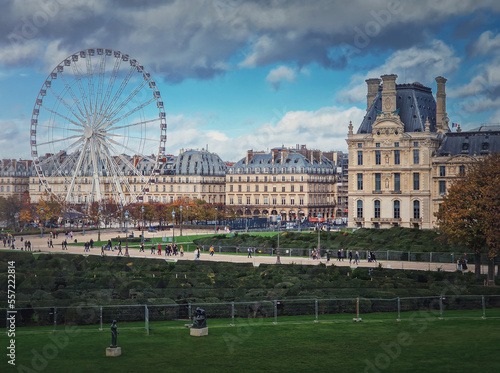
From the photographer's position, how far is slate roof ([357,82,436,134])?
105 meters

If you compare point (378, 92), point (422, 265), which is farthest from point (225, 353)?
point (378, 92)

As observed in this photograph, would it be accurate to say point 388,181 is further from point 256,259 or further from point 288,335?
point 288,335

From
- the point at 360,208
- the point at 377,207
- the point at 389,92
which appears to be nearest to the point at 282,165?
the point at 360,208

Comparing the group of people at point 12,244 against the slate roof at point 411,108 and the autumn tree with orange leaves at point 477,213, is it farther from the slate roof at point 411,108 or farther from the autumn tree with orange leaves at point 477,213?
the slate roof at point 411,108

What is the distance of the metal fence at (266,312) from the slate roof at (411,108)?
225ft

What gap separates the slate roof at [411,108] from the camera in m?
105

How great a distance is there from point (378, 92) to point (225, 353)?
87.0 m

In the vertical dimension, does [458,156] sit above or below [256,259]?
above

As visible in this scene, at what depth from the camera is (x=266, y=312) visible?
116 feet

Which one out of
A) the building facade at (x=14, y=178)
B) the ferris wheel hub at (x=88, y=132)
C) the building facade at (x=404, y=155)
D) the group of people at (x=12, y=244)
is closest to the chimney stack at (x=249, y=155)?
the building facade at (x=404, y=155)

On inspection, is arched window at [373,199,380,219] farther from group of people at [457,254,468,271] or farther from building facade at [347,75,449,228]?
group of people at [457,254,468,271]

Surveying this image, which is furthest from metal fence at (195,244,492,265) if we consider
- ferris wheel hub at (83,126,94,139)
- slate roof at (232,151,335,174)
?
slate roof at (232,151,335,174)

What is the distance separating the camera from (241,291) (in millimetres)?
40094

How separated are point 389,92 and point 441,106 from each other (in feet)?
37.3
